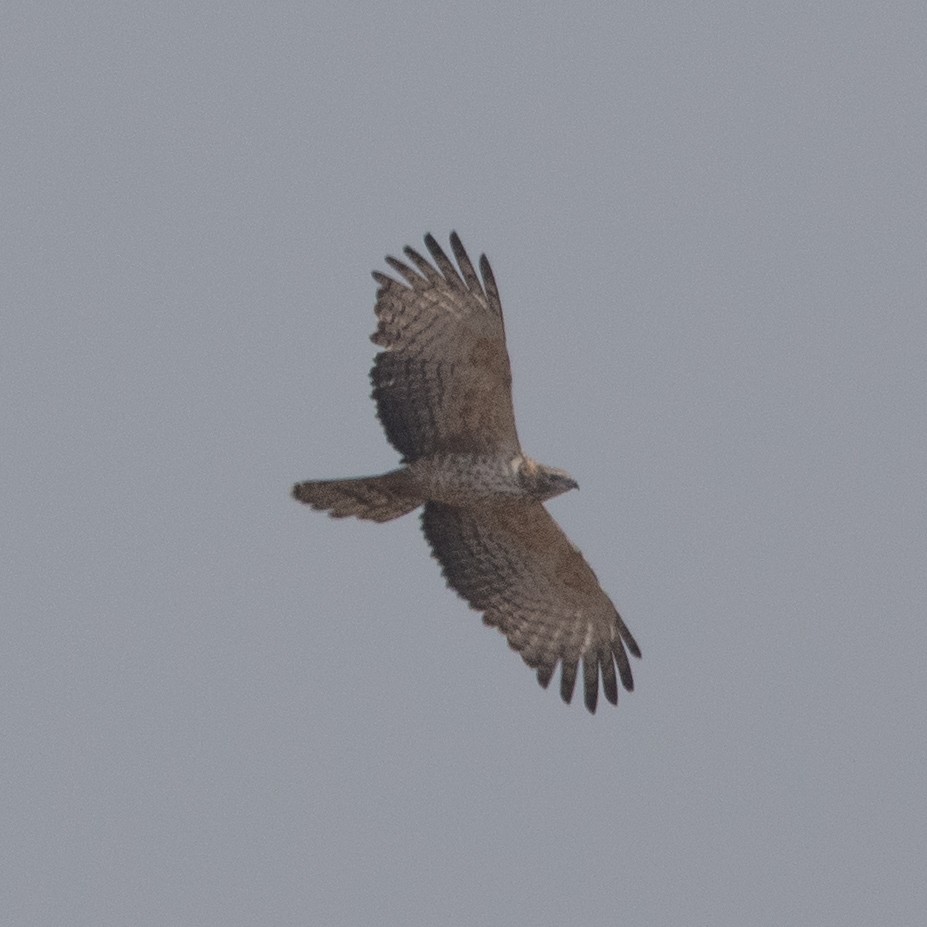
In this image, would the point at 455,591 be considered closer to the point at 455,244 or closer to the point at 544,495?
the point at 544,495

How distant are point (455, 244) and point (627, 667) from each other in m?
3.23

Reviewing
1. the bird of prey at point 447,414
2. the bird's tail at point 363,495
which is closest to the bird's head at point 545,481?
the bird of prey at point 447,414

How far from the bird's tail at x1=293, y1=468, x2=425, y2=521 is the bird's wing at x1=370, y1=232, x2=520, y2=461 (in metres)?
0.21

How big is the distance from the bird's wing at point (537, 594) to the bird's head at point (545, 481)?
2.57 ft

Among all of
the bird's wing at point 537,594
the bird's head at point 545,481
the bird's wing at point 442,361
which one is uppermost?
the bird's wing at point 442,361

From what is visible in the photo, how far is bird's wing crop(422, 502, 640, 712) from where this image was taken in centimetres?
1739

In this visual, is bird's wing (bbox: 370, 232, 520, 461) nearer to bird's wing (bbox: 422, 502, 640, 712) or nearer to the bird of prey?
the bird of prey

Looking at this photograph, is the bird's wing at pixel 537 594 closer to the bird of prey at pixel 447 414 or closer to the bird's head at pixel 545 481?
the bird of prey at pixel 447 414

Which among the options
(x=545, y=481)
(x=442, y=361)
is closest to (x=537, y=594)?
(x=545, y=481)

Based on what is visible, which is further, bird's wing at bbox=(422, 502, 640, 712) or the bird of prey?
bird's wing at bbox=(422, 502, 640, 712)

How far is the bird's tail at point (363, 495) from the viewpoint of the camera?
16562 millimetres

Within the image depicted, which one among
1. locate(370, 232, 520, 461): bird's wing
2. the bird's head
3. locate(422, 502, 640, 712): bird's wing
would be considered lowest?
locate(422, 502, 640, 712): bird's wing

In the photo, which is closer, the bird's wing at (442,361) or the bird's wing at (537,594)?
the bird's wing at (442,361)

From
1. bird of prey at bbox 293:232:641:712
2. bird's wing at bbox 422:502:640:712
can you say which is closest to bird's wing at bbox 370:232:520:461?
bird of prey at bbox 293:232:641:712
